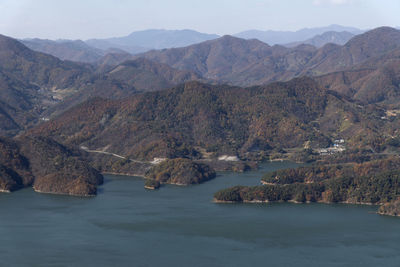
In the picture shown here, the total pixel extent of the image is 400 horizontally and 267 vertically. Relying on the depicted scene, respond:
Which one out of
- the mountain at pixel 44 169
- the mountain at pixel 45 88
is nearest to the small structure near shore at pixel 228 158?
the mountain at pixel 44 169

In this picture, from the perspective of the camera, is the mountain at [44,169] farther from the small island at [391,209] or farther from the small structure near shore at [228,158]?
the small island at [391,209]

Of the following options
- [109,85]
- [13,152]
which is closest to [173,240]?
[13,152]

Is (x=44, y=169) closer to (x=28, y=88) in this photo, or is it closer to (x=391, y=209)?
(x=391, y=209)

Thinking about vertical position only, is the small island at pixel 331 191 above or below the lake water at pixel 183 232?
above

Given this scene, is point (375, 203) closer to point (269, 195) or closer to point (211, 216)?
point (269, 195)

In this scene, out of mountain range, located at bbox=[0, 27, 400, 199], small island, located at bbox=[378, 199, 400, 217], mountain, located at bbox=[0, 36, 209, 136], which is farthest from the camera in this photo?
mountain, located at bbox=[0, 36, 209, 136]

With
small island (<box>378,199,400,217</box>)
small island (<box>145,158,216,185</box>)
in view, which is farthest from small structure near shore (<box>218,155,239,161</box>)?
small island (<box>378,199,400,217</box>)

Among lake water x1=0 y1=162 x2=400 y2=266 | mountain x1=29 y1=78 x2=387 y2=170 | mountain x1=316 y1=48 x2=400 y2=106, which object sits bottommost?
lake water x1=0 y1=162 x2=400 y2=266

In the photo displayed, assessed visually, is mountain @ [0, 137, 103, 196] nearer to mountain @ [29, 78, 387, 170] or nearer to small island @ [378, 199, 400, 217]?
mountain @ [29, 78, 387, 170]
